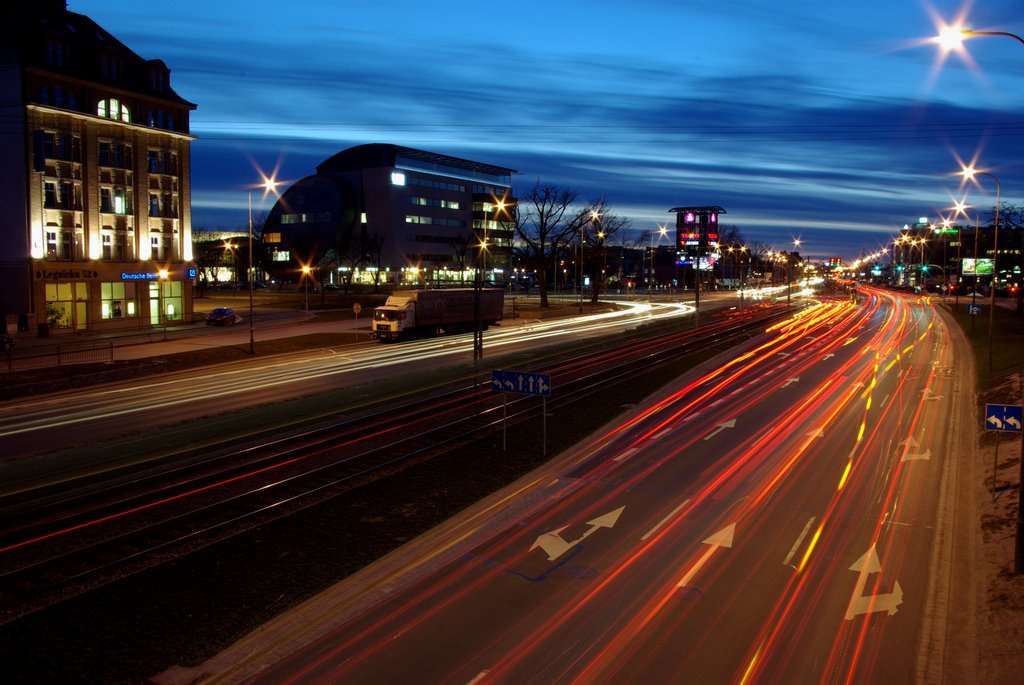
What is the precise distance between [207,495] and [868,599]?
12.9m

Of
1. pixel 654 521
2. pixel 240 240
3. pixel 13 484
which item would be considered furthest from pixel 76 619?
pixel 240 240

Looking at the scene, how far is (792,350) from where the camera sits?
144ft

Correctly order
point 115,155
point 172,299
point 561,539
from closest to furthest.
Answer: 1. point 561,539
2. point 115,155
3. point 172,299

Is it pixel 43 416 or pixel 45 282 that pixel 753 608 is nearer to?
pixel 43 416

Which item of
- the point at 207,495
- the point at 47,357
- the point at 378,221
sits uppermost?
the point at 378,221

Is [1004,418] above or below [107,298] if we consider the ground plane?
below

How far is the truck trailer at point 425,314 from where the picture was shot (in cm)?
4922

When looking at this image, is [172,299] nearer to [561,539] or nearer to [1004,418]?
[561,539]

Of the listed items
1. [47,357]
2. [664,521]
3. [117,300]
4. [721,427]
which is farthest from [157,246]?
[664,521]

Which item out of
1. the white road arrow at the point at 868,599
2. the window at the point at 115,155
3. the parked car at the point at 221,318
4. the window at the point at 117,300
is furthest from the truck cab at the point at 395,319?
the white road arrow at the point at 868,599

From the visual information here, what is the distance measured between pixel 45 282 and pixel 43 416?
90.3 feet

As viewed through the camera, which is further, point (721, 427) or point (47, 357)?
point (47, 357)

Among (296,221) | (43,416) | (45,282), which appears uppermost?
(296,221)

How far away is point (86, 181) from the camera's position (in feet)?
166
